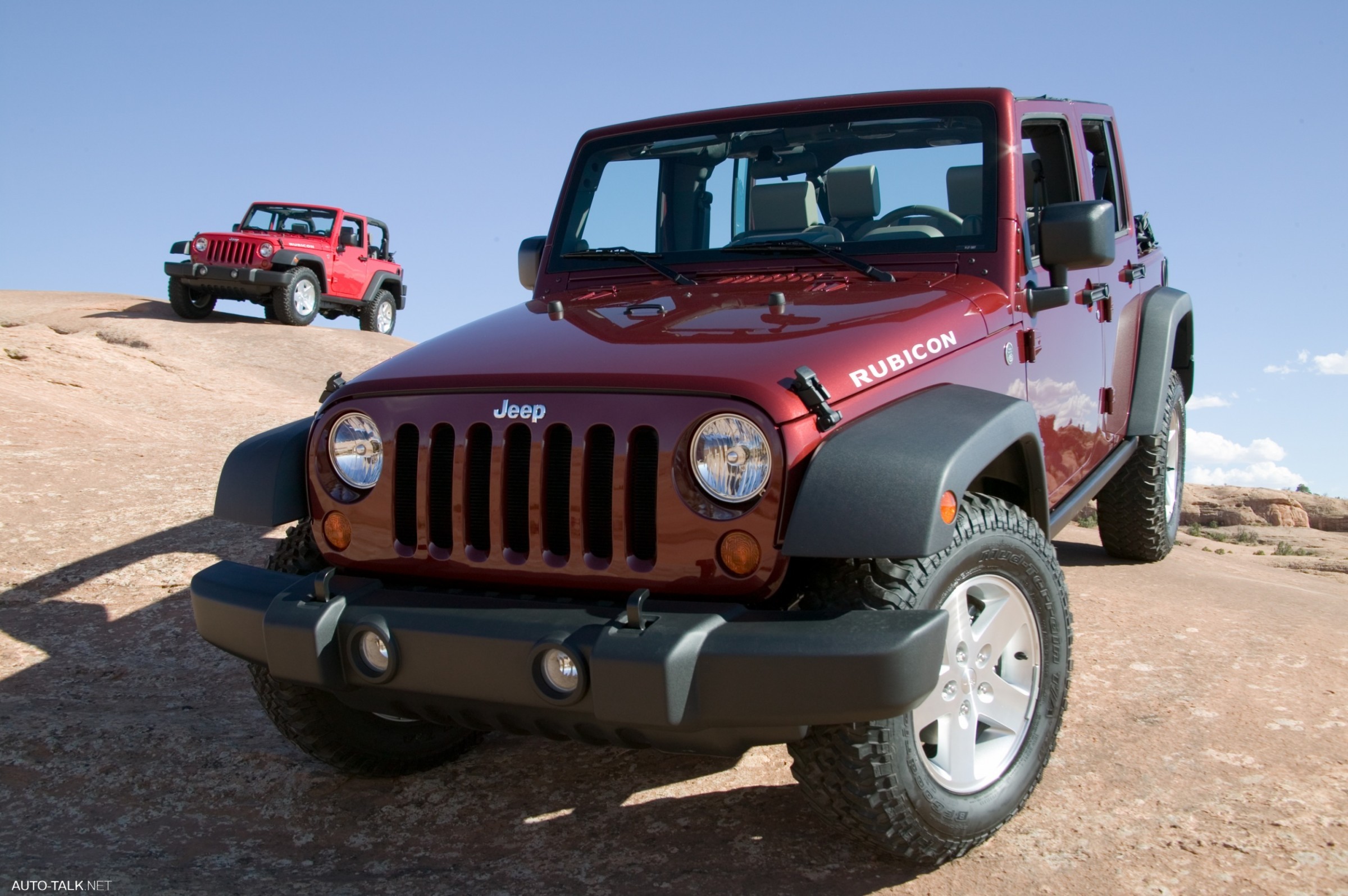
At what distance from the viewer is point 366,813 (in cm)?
342

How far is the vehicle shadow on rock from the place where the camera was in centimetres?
296

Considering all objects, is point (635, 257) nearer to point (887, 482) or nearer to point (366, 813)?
point (887, 482)

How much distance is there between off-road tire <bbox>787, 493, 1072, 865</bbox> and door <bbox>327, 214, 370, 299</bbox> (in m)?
18.7

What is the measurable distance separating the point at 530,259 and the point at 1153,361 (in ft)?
9.28

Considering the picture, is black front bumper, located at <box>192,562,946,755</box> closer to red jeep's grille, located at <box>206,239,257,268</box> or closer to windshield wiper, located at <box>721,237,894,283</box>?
windshield wiper, located at <box>721,237,894,283</box>

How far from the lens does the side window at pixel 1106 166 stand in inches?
205

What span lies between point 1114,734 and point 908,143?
2.04m

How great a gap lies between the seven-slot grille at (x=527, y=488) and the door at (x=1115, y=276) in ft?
8.73

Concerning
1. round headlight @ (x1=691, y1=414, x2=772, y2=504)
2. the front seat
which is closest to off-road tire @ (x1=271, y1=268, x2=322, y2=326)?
the front seat

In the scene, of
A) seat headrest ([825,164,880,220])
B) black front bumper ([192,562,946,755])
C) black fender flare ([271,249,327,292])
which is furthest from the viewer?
black fender flare ([271,249,327,292])

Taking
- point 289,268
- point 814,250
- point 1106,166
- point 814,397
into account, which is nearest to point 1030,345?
point 814,250

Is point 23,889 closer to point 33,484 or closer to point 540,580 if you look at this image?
point 540,580

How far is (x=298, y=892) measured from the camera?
9.53ft

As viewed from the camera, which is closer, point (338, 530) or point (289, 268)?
point (338, 530)
